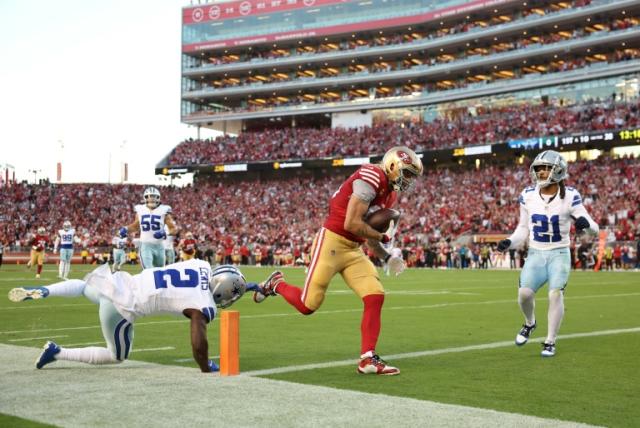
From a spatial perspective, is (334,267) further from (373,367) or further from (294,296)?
(373,367)

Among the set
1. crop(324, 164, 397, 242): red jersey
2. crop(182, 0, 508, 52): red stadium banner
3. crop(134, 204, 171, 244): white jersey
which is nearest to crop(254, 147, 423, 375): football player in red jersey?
crop(324, 164, 397, 242): red jersey

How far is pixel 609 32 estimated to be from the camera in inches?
1901

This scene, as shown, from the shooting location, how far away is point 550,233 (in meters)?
8.09

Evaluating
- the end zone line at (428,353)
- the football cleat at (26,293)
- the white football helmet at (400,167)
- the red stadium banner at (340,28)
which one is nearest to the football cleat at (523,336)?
the end zone line at (428,353)

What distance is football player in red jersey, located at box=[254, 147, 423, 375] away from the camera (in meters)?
6.40

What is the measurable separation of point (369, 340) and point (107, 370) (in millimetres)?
2172

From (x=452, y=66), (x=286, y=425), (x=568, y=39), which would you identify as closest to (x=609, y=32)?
(x=568, y=39)

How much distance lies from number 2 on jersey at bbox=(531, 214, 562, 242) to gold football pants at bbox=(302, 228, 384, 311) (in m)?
2.27

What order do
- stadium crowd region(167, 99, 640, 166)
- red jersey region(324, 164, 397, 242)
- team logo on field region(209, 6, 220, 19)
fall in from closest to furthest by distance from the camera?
red jersey region(324, 164, 397, 242), stadium crowd region(167, 99, 640, 166), team logo on field region(209, 6, 220, 19)

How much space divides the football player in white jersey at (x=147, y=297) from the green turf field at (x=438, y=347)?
0.67 metres

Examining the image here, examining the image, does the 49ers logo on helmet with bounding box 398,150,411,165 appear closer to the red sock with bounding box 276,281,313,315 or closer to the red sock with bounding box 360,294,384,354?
the red sock with bounding box 360,294,384,354

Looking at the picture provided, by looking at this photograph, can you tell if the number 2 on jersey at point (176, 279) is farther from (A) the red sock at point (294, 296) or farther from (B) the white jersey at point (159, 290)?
(A) the red sock at point (294, 296)

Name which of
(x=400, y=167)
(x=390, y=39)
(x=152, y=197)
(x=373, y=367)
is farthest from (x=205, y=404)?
(x=390, y=39)

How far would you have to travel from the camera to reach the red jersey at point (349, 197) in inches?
255
